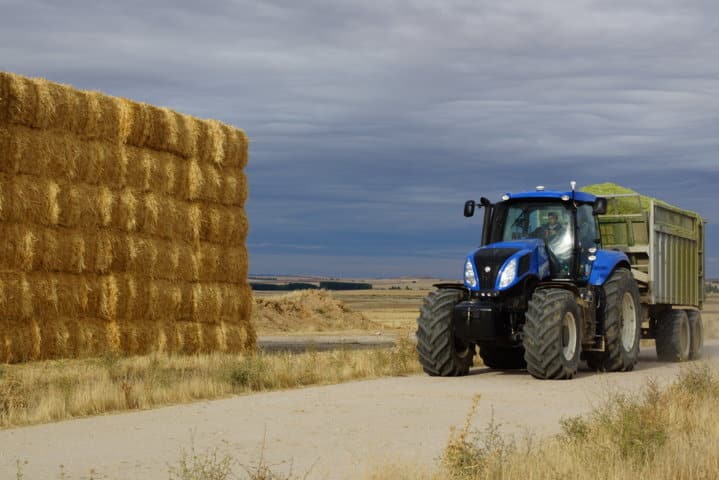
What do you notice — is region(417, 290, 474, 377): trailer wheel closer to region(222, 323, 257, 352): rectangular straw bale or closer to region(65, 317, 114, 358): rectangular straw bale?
region(65, 317, 114, 358): rectangular straw bale

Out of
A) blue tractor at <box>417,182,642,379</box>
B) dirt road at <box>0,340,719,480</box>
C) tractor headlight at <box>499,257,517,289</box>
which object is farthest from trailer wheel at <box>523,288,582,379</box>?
tractor headlight at <box>499,257,517,289</box>

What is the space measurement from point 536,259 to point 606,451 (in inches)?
319

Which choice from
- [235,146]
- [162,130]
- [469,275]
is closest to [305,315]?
[235,146]

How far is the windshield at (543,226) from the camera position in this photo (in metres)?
16.5

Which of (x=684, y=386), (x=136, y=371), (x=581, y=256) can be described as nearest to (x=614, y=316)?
(x=581, y=256)

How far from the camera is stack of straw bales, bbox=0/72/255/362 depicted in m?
17.5

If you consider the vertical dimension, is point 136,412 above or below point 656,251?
below

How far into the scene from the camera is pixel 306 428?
33.8ft

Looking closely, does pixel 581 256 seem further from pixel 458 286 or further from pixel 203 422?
pixel 203 422

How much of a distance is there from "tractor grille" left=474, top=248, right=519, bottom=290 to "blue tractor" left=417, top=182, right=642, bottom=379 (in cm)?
2

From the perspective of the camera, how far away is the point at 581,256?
1670cm

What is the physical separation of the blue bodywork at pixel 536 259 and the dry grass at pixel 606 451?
511cm

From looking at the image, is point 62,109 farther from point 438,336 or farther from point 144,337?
point 438,336

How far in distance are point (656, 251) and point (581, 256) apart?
10.8 ft
